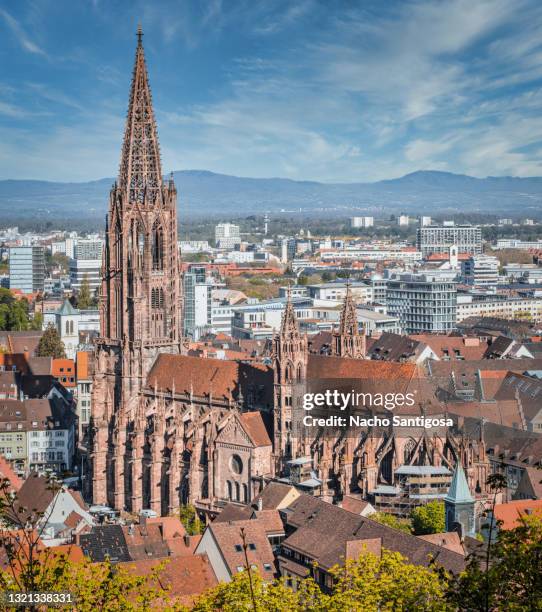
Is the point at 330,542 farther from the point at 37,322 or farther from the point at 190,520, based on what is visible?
the point at 37,322

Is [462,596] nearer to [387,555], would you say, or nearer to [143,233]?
[387,555]

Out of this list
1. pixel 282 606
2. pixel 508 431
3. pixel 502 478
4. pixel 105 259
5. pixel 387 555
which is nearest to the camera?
pixel 502 478

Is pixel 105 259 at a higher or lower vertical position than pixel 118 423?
higher

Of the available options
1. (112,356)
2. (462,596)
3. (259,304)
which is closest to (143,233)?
Answer: (112,356)

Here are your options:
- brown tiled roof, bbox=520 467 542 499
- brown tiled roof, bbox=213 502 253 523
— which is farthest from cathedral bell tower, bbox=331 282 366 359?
brown tiled roof, bbox=213 502 253 523

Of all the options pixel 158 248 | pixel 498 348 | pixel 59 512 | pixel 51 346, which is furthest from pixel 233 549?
pixel 51 346

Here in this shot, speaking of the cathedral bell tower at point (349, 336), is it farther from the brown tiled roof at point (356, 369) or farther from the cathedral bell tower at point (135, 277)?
the cathedral bell tower at point (135, 277)

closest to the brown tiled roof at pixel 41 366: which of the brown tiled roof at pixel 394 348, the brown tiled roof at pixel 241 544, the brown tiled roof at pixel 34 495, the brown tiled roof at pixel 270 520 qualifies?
the brown tiled roof at pixel 394 348
